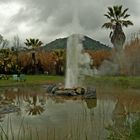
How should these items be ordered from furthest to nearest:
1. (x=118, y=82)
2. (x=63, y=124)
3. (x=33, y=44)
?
(x=33, y=44)
(x=118, y=82)
(x=63, y=124)

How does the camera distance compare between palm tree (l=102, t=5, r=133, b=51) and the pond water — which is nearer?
the pond water

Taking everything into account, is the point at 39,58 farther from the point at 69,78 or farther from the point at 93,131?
the point at 93,131

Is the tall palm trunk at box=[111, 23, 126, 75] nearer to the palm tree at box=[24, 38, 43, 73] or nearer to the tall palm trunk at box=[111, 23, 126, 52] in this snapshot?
the tall palm trunk at box=[111, 23, 126, 52]

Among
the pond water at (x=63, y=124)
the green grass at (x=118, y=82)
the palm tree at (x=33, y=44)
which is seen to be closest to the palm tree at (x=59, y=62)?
the palm tree at (x=33, y=44)

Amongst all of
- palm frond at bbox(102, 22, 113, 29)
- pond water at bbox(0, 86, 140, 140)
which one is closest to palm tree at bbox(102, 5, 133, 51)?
palm frond at bbox(102, 22, 113, 29)

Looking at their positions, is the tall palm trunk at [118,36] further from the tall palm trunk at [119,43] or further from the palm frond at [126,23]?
the palm frond at [126,23]

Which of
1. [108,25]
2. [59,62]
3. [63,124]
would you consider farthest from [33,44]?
[63,124]

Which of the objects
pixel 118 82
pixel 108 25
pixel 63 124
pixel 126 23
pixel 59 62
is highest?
pixel 126 23

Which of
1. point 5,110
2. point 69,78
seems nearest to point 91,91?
point 69,78

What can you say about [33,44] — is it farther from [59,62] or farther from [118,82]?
[118,82]

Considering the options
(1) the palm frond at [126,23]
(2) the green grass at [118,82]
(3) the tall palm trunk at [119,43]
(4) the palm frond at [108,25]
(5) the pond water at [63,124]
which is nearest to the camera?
(5) the pond water at [63,124]

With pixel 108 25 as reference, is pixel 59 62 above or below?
below

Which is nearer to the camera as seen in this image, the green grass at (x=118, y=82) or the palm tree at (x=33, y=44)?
the green grass at (x=118, y=82)

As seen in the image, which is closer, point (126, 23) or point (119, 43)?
point (126, 23)
